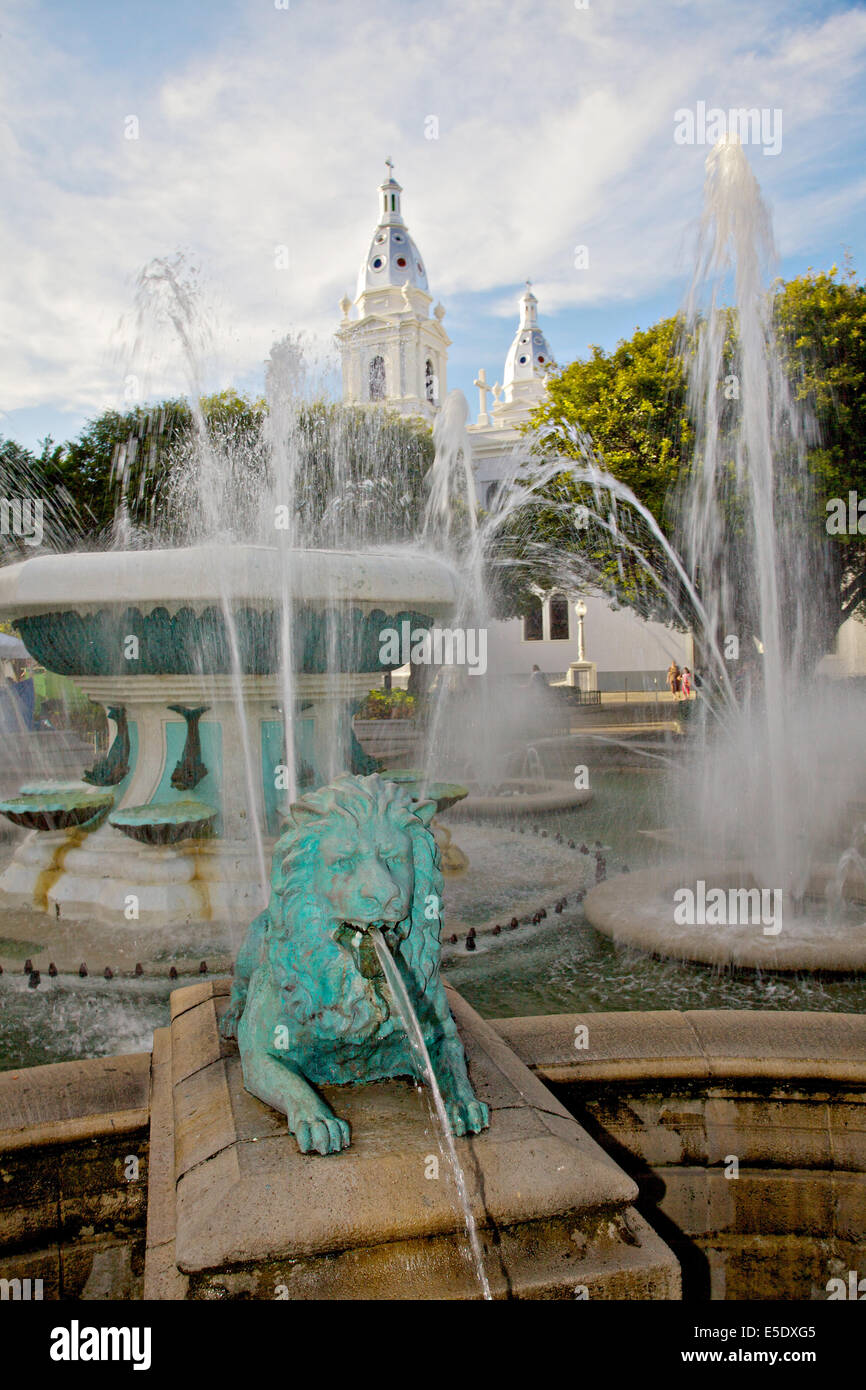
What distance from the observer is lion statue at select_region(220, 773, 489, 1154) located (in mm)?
2135

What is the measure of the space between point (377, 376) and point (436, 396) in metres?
3.11

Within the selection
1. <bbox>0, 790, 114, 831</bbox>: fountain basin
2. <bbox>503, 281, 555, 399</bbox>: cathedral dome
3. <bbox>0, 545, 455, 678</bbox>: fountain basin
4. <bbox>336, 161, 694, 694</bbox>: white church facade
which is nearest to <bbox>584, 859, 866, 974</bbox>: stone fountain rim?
<bbox>0, 545, 455, 678</bbox>: fountain basin

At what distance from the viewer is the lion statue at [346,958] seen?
2135mm

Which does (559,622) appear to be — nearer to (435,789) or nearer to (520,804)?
(520,804)

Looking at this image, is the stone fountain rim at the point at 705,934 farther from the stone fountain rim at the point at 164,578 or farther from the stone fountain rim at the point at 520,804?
the stone fountain rim at the point at 520,804

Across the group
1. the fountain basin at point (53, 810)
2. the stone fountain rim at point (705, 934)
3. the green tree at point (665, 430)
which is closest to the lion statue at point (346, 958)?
the stone fountain rim at point (705, 934)

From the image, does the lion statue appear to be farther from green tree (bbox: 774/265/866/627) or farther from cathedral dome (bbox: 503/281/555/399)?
cathedral dome (bbox: 503/281/555/399)

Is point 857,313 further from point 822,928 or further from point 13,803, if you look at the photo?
point 13,803

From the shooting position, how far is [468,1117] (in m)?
2.15

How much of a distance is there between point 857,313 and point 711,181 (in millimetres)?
7744

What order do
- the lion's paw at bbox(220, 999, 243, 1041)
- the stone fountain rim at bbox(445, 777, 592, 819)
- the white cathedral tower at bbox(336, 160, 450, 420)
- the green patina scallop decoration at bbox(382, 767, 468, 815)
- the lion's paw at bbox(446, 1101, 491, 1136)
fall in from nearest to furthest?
the lion's paw at bbox(446, 1101, 491, 1136) < the lion's paw at bbox(220, 999, 243, 1041) < the green patina scallop decoration at bbox(382, 767, 468, 815) < the stone fountain rim at bbox(445, 777, 592, 819) < the white cathedral tower at bbox(336, 160, 450, 420)

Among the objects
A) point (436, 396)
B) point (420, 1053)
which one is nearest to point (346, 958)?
point (420, 1053)

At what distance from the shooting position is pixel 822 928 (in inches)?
198

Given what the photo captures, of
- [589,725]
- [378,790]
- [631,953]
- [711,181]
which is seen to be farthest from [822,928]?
[589,725]
